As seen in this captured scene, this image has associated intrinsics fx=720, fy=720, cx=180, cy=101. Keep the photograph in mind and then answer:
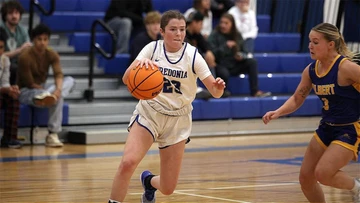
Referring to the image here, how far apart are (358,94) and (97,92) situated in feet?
21.9

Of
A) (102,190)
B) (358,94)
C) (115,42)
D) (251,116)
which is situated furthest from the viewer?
(251,116)

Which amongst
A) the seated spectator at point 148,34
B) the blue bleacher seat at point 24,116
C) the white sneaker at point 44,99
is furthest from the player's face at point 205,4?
the blue bleacher seat at point 24,116

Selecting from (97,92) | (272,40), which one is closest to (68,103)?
(97,92)

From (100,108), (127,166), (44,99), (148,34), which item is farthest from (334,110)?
(148,34)

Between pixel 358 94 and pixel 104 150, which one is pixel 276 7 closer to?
pixel 104 150

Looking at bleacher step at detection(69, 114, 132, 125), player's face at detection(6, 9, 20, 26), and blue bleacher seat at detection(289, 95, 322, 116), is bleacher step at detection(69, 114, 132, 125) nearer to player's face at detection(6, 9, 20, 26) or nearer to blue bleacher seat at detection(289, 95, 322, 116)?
player's face at detection(6, 9, 20, 26)

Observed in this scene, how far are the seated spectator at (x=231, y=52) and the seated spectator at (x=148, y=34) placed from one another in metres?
1.16

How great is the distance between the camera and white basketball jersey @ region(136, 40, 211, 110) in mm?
5316

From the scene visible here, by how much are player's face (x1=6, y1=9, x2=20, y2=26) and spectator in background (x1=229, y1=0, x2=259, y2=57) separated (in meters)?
4.07

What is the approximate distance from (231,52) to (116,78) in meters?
1.99

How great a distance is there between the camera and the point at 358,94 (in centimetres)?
545

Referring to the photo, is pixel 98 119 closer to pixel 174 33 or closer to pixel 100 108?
pixel 100 108

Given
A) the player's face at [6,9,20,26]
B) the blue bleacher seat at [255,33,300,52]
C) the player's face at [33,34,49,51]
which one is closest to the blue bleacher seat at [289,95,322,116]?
the blue bleacher seat at [255,33,300,52]

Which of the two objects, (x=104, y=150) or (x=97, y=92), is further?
(x=97, y=92)
